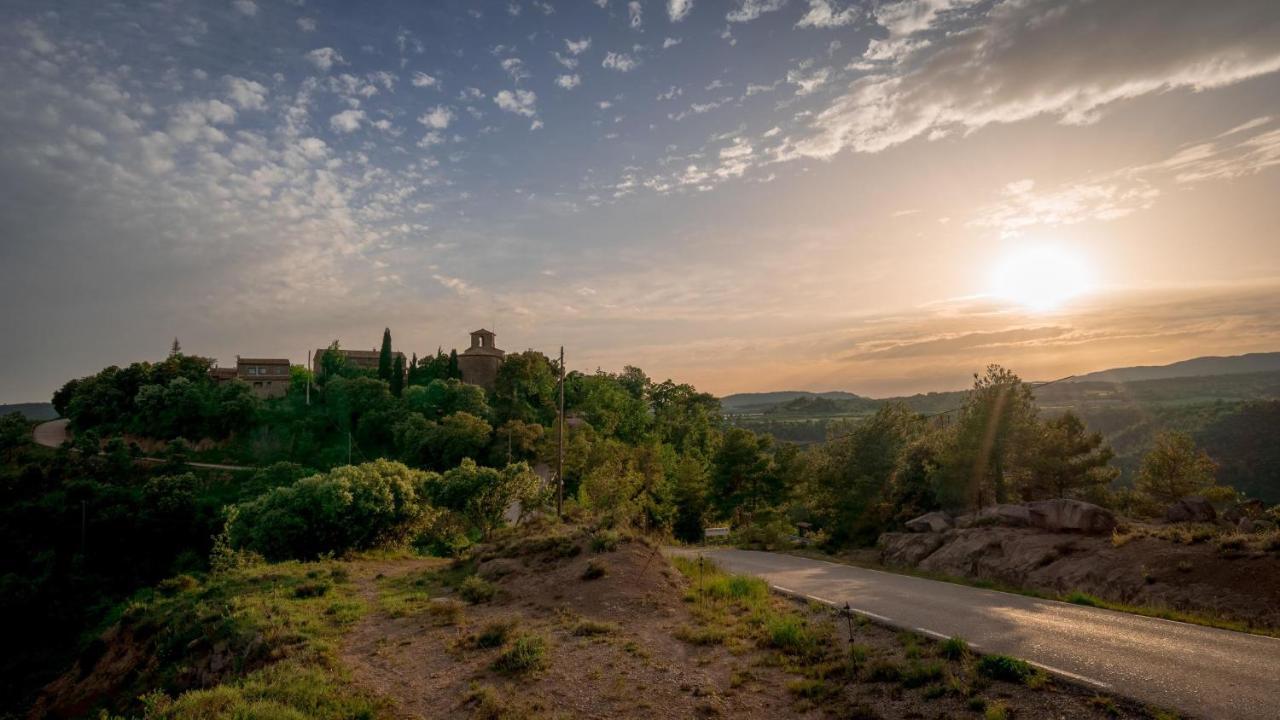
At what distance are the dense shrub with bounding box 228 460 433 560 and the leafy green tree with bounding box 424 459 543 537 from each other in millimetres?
1943

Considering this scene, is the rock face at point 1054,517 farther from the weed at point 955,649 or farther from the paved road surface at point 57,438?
the paved road surface at point 57,438

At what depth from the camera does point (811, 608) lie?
14203mm

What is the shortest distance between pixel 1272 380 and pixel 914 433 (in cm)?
18985

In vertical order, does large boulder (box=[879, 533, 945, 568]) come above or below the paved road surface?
below

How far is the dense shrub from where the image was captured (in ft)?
91.1

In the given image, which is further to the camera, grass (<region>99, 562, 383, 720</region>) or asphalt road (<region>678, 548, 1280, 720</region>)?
grass (<region>99, 562, 383, 720</region>)

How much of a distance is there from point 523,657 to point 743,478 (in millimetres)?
38984

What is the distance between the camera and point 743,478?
4838 cm

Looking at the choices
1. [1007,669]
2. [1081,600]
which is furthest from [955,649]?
[1081,600]

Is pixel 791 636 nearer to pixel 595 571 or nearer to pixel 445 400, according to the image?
pixel 595 571

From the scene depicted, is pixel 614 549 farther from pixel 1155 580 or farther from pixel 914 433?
pixel 914 433

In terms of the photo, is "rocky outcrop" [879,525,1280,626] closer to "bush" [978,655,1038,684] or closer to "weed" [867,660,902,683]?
"bush" [978,655,1038,684]

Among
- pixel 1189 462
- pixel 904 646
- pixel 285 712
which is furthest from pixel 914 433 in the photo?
pixel 285 712

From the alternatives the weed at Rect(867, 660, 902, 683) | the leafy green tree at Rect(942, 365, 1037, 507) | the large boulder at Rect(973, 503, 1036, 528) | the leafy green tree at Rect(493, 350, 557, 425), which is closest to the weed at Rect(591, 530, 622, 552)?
the weed at Rect(867, 660, 902, 683)
